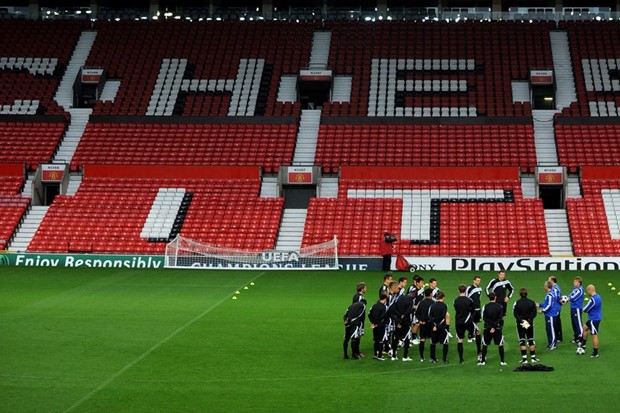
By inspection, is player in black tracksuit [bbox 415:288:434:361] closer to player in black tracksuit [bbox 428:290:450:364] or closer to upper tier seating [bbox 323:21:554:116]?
player in black tracksuit [bbox 428:290:450:364]

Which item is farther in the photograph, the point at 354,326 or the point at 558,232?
the point at 558,232

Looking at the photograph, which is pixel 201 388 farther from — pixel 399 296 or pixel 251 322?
pixel 251 322

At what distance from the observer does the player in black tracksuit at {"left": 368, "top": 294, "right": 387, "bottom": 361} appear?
64.4 feet

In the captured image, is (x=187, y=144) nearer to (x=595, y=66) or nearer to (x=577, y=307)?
(x=595, y=66)

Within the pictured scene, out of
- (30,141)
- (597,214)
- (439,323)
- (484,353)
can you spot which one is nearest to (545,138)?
(597,214)

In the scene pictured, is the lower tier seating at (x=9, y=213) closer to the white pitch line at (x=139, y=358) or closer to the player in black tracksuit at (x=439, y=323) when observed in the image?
the white pitch line at (x=139, y=358)

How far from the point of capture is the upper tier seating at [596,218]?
38750 mm

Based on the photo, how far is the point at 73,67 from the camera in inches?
2050

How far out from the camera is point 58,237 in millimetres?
40844

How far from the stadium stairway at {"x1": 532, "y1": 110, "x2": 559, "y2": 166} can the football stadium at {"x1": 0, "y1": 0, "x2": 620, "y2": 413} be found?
0.40 ft

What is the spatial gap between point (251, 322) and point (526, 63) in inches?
1202

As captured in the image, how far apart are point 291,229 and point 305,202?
338 centimetres

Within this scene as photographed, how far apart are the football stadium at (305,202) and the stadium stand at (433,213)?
116 millimetres

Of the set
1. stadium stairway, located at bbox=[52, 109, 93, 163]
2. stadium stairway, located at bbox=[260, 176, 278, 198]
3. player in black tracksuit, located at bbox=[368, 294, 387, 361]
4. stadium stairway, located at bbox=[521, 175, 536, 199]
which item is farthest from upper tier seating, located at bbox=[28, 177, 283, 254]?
player in black tracksuit, located at bbox=[368, 294, 387, 361]
